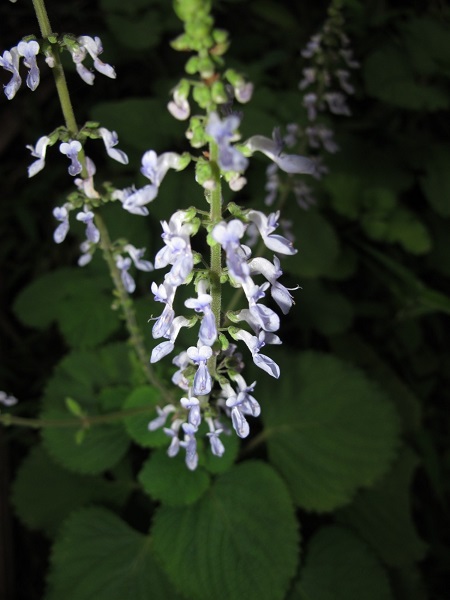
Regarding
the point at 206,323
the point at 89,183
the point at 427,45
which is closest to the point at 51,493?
the point at 89,183

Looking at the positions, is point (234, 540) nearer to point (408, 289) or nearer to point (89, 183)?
point (89, 183)

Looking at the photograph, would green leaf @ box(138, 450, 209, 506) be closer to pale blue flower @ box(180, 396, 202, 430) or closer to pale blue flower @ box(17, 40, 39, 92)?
pale blue flower @ box(180, 396, 202, 430)

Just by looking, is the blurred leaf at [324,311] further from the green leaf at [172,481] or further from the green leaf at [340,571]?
the green leaf at [172,481]

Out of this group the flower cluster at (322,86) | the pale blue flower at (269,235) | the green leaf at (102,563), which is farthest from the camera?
the flower cluster at (322,86)

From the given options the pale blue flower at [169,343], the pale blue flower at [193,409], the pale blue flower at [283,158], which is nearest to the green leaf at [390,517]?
the pale blue flower at [193,409]

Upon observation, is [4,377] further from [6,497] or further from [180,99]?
[180,99]

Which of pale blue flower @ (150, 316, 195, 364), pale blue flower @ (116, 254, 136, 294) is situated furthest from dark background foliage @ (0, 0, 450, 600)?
pale blue flower @ (150, 316, 195, 364)
